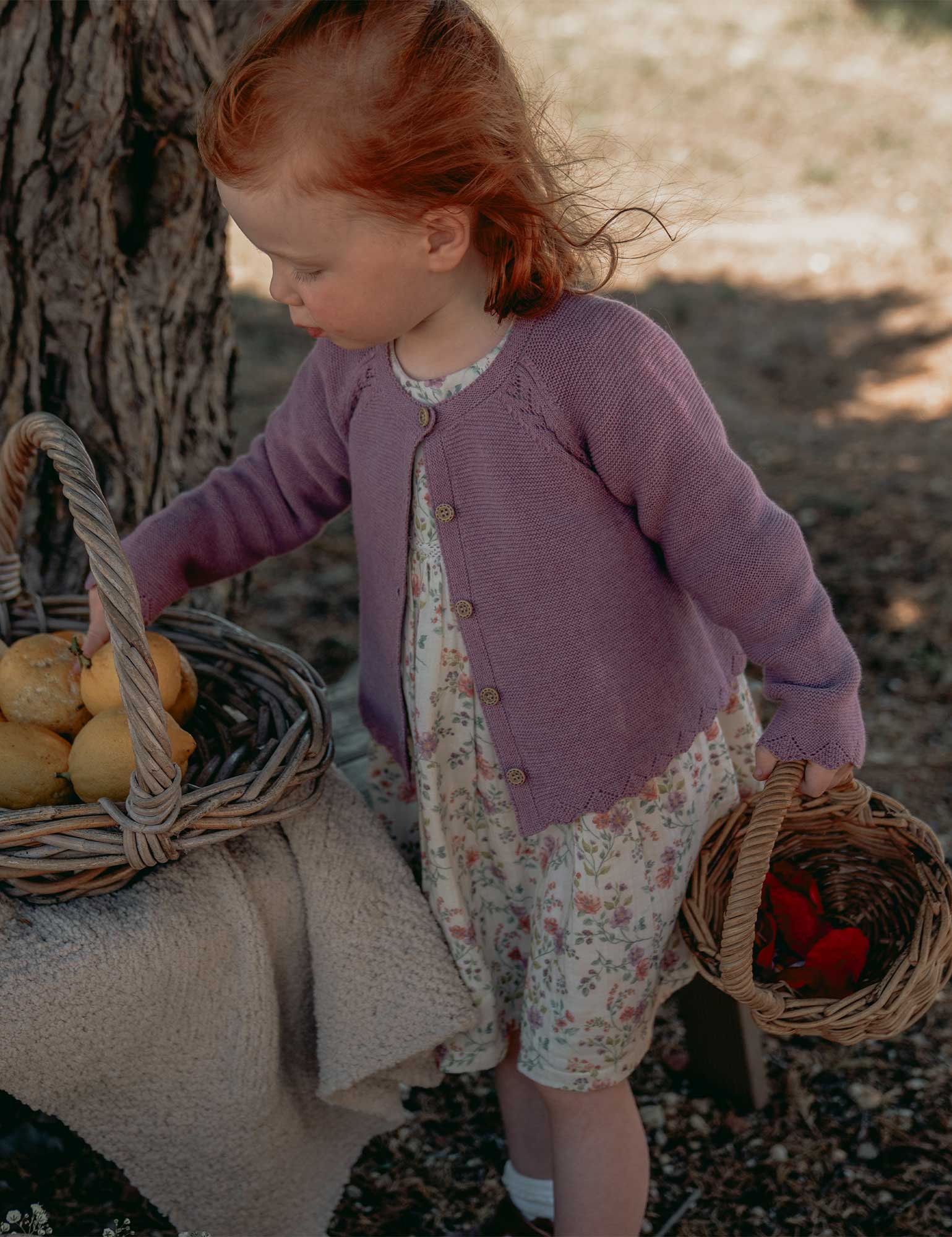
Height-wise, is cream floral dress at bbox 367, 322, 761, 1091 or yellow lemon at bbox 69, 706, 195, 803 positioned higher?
yellow lemon at bbox 69, 706, 195, 803

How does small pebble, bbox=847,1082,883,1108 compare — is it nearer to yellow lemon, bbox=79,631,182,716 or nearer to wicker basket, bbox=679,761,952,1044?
wicker basket, bbox=679,761,952,1044

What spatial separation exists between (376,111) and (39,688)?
97cm

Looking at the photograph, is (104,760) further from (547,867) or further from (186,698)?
(547,867)

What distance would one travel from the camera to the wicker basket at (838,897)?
5.42 feet

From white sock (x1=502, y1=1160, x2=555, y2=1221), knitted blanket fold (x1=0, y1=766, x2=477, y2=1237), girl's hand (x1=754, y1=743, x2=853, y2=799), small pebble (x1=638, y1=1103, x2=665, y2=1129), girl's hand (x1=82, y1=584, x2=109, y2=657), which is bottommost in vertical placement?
small pebble (x1=638, y1=1103, x2=665, y2=1129)

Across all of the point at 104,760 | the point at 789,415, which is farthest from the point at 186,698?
the point at 789,415

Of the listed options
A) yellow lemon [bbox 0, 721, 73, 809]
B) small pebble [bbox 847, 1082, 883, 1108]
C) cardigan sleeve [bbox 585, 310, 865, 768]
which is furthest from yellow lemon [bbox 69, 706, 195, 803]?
small pebble [bbox 847, 1082, 883, 1108]

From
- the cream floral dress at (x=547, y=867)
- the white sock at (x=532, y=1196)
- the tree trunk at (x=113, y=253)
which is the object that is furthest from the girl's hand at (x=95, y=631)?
the white sock at (x=532, y=1196)

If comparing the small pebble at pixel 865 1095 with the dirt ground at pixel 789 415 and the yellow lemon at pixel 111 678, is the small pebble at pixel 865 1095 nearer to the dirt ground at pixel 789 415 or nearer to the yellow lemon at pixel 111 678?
the dirt ground at pixel 789 415

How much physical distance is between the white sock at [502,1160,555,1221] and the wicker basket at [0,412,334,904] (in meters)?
0.87

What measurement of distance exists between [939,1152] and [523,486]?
1.47m

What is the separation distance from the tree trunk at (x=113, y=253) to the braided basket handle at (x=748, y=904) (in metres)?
1.45

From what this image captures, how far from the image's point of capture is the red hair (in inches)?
58.1

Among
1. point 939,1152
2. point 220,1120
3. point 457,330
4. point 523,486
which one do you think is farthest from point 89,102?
point 939,1152
